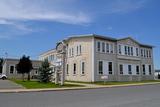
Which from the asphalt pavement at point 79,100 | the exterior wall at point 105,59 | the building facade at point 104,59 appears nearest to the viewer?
the asphalt pavement at point 79,100

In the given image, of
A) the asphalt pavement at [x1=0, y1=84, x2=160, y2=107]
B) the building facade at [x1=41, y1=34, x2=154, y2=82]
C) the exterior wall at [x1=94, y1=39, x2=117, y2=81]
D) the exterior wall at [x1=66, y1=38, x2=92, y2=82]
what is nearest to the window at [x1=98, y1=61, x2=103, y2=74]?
the building facade at [x1=41, y1=34, x2=154, y2=82]

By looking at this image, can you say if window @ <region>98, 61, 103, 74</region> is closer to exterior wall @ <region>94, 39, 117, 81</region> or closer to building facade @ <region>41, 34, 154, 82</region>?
building facade @ <region>41, 34, 154, 82</region>

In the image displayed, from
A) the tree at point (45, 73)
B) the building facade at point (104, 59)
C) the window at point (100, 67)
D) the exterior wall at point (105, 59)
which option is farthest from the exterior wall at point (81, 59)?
the tree at point (45, 73)

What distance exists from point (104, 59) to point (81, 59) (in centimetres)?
405

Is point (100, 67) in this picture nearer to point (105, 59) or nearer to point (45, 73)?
point (105, 59)

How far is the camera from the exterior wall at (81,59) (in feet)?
128

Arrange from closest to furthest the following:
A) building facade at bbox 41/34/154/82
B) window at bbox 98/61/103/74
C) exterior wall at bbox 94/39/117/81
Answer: exterior wall at bbox 94/39/117/81
building facade at bbox 41/34/154/82
window at bbox 98/61/103/74

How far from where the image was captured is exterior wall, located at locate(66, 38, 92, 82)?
39094 mm

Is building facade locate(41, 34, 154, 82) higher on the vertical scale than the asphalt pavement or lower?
higher

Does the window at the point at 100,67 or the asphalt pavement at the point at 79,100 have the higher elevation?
the window at the point at 100,67

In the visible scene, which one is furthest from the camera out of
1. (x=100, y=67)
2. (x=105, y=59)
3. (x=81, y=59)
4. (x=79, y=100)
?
(x=81, y=59)

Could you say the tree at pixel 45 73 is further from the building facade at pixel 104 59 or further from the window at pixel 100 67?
the window at pixel 100 67

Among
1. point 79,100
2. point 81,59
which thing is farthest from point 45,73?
point 79,100

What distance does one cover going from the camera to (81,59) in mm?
40969
